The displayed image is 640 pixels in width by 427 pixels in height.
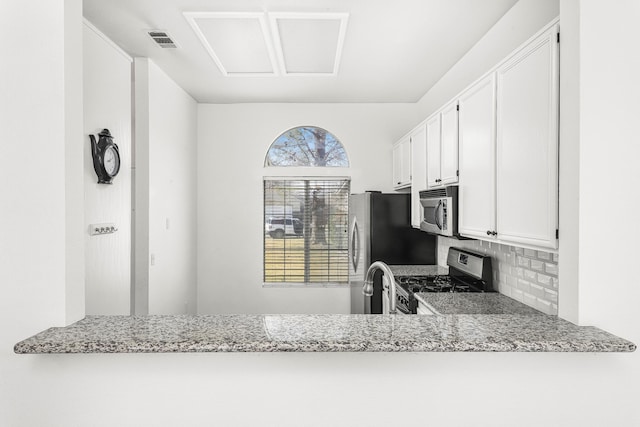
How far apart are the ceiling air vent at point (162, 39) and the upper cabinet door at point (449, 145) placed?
1.98m

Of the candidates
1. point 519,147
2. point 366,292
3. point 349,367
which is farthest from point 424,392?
point 519,147

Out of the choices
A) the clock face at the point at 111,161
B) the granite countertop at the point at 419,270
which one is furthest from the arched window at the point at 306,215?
the clock face at the point at 111,161

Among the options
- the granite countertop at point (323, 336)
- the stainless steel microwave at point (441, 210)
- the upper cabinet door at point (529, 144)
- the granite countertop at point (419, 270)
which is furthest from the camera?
Result: the granite countertop at point (419, 270)

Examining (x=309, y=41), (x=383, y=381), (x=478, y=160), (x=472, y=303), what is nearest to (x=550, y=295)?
(x=472, y=303)

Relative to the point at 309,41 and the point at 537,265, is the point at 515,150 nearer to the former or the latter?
the point at 537,265

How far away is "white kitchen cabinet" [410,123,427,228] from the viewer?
3.14 metres

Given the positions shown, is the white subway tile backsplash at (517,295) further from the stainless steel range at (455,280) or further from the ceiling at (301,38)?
the ceiling at (301,38)

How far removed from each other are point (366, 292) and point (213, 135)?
334cm

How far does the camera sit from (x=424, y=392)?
111cm

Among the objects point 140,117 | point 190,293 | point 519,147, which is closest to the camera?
point 519,147

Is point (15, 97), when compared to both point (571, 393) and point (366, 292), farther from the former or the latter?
point (571, 393)

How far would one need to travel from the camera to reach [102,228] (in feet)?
8.20

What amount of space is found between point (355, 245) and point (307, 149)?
1.30 metres

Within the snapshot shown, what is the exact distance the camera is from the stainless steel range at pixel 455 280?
258 centimetres
